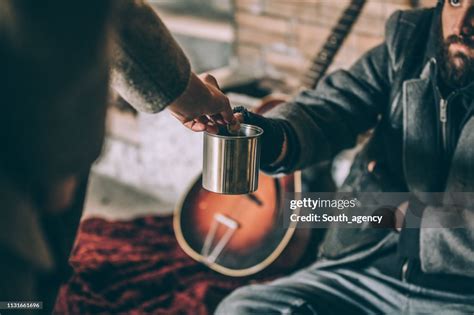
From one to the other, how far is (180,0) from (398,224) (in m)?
5.02

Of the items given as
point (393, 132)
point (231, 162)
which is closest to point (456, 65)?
point (393, 132)

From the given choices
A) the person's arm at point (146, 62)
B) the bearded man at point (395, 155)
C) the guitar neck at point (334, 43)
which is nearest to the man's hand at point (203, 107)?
the person's arm at point (146, 62)

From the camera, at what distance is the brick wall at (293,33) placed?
354 cm

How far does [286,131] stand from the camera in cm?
208

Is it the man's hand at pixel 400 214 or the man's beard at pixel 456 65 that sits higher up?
the man's beard at pixel 456 65

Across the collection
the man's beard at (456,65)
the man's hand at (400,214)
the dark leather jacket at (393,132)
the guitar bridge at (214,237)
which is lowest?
the guitar bridge at (214,237)

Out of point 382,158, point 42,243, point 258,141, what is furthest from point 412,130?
point 42,243

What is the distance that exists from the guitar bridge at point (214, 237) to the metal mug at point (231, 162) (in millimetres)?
1060

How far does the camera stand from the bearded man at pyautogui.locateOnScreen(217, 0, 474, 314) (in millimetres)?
1940

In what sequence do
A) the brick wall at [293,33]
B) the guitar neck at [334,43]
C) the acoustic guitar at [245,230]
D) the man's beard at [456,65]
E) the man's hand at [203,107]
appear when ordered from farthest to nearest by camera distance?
the brick wall at [293,33], the guitar neck at [334,43], the acoustic guitar at [245,230], the man's beard at [456,65], the man's hand at [203,107]

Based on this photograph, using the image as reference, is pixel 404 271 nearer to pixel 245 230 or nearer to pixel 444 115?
pixel 444 115

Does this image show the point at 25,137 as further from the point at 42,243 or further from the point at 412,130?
the point at 412,130

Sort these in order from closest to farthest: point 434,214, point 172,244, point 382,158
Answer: point 434,214
point 382,158
point 172,244

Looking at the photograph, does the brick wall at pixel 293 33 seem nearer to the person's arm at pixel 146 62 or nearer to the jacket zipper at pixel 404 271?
the jacket zipper at pixel 404 271
